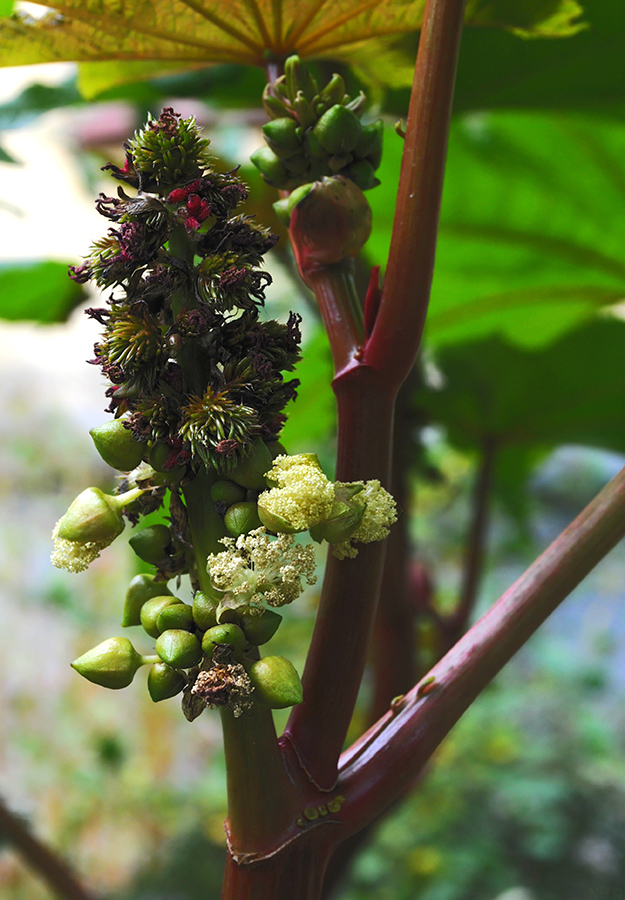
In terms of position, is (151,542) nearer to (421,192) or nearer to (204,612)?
(204,612)

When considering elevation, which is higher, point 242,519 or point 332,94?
point 332,94

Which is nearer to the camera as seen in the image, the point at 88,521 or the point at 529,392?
the point at 88,521

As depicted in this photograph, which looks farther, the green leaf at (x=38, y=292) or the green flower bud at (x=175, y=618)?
the green leaf at (x=38, y=292)

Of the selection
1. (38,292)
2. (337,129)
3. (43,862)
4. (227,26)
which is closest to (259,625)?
(337,129)

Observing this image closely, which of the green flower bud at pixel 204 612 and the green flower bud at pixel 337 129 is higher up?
the green flower bud at pixel 337 129

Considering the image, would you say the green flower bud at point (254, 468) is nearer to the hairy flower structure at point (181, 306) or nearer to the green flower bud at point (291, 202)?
the hairy flower structure at point (181, 306)

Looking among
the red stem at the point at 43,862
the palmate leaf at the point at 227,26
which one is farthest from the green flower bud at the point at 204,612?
the red stem at the point at 43,862

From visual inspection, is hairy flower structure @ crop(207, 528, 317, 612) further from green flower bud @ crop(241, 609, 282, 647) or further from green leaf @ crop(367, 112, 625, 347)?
green leaf @ crop(367, 112, 625, 347)
